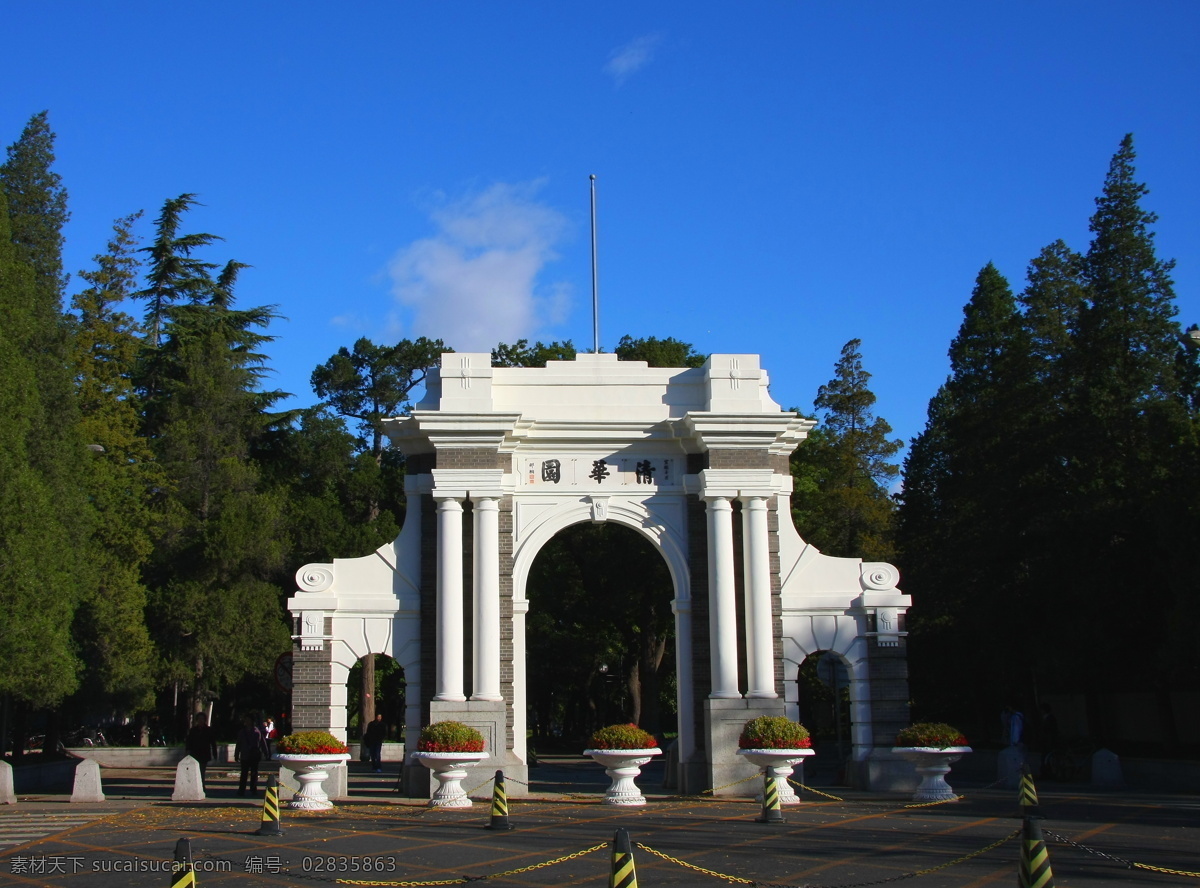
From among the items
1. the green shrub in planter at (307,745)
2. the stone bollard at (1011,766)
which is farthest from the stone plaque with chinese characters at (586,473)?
the stone bollard at (1011,766)

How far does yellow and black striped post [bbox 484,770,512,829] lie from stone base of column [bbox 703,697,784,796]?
18.3 ft

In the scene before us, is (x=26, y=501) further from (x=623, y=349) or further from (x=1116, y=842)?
(x=623, y=349)

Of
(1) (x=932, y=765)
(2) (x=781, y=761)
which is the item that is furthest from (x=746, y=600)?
(1) (x=932, y=765)

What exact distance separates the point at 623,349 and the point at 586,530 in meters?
7.80

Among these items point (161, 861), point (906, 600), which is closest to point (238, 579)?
point (906, 600)

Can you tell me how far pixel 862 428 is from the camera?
5066 centimetres

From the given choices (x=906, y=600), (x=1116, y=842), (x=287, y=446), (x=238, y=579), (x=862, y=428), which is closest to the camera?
(x=1116, y=842)

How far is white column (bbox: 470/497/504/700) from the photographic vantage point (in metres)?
19.5

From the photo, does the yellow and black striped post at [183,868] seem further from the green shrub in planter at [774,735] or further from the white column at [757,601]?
the white column at [757,601]

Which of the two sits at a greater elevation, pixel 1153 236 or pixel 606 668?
pixel 1153 236

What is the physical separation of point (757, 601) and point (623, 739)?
13.0 feet

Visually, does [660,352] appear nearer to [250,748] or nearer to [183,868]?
[250,748]

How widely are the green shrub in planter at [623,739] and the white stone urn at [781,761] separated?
1442mm

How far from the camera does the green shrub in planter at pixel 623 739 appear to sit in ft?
56.8
